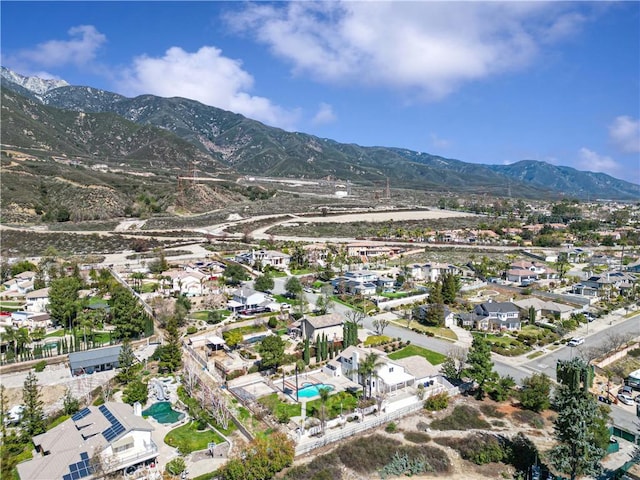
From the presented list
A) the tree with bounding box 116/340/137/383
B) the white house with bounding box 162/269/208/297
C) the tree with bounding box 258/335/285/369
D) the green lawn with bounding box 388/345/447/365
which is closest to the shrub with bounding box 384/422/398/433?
the green lawn with bounding box 388/345/447/365

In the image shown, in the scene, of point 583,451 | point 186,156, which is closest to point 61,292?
point 583,451

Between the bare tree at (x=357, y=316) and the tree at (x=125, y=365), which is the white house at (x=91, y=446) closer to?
the tree at (x=125, y=365)

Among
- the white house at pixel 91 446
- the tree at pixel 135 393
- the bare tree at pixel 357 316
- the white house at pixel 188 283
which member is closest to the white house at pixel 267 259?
the white house at pixel 188 283

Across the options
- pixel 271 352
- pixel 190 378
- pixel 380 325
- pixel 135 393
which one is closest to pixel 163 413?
pixel 135 393

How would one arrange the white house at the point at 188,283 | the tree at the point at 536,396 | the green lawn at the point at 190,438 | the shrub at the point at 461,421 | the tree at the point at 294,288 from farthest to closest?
the white house at the point at 188,283, the tree at the point at 294,288, the tree at the point at 536,396, the shrub at the point at 461,421, the green lawn at the point at 190,438

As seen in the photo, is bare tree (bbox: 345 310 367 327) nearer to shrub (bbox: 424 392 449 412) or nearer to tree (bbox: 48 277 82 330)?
shrub (bbox: 424 392 449 412)

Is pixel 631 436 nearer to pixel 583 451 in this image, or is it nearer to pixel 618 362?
pixel 583 451
